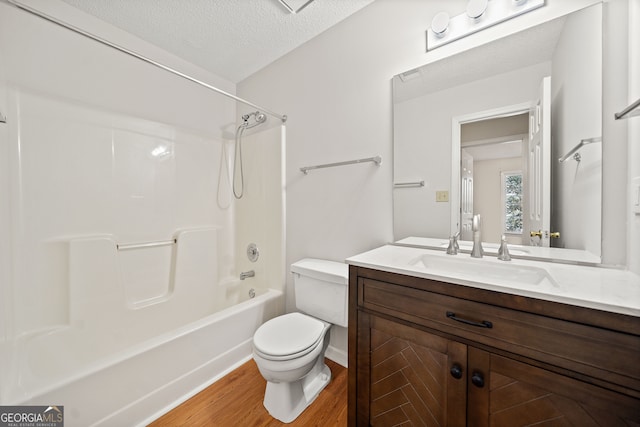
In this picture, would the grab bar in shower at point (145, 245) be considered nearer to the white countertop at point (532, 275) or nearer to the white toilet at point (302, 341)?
the white toilet at point (302, 341)

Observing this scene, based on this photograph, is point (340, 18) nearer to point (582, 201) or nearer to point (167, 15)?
point (167, 15)

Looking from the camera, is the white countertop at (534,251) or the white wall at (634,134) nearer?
the white wall at (634,134)

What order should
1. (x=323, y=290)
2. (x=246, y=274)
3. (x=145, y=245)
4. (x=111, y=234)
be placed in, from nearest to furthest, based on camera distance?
1. (x=323, y=290)
2. (x=111, y=234)
3. (x=145, y=245)
4. (x=246, y=274)

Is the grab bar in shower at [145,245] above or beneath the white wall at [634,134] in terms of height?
beneath

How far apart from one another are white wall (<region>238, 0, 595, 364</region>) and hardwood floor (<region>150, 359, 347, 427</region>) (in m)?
0.37

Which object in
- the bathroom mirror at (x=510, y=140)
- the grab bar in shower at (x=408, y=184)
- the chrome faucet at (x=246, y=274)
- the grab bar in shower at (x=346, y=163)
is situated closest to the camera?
the bathroom mirror at (x=510, y=140)

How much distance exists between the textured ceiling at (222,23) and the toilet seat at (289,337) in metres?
2.05

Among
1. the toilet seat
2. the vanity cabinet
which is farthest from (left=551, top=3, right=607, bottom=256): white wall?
the toilet seat

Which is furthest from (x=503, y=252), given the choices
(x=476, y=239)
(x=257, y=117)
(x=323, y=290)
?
(x=257, y=117)

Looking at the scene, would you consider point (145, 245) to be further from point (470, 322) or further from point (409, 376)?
point (470, 322)

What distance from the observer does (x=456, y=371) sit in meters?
0.81

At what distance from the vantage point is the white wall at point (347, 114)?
4.63 ft

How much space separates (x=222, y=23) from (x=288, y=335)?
2156mm

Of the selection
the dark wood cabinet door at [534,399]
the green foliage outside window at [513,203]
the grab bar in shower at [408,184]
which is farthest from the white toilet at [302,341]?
the green foliage outside window at [513,203]
